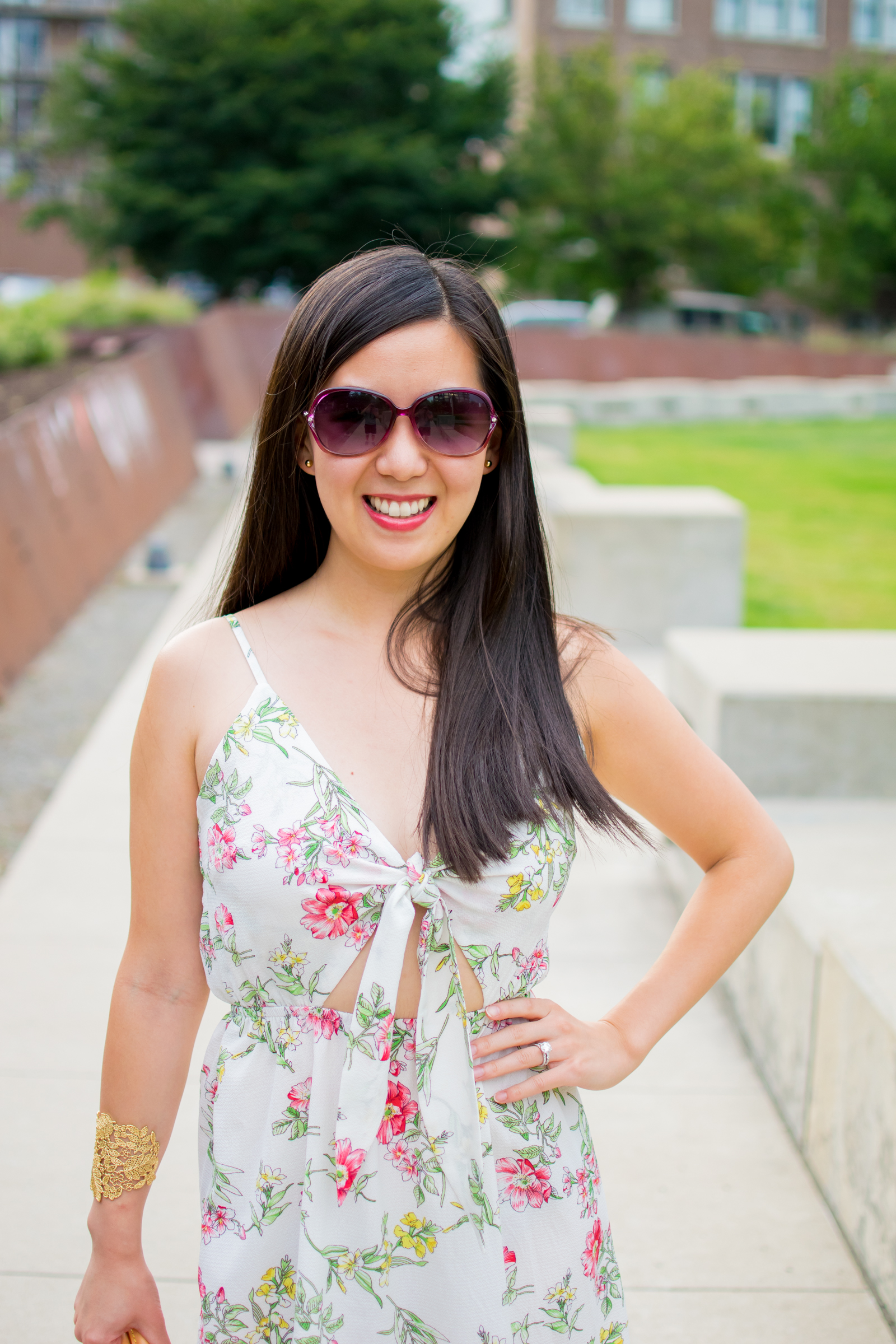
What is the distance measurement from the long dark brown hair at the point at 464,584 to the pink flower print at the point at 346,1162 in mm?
369

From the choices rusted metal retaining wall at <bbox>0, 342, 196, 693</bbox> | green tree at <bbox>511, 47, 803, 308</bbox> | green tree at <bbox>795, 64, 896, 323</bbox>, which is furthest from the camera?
green tree at <bbox>795, 64, 896, 323</bbox>

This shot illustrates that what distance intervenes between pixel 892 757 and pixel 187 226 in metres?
28.1

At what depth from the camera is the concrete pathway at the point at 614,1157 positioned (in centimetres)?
260

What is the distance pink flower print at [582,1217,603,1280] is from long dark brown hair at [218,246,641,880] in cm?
54

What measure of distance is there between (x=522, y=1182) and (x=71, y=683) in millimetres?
5827

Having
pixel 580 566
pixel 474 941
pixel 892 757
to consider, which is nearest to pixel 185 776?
pixel 474 941

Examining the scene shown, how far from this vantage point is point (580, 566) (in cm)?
749

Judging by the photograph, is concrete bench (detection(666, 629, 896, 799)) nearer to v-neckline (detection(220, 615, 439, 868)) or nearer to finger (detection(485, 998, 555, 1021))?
finger (detection(485, 998, 555, 1021))

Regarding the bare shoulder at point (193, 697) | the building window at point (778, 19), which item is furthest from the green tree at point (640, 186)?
the bare shoulder at point (193, 697)

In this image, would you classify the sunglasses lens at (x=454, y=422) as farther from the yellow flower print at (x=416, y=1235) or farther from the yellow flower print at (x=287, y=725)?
the yellow flower print at (x=416, y=1235)

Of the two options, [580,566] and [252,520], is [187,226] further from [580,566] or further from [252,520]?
[252,520]

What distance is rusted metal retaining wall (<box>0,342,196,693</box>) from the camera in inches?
288

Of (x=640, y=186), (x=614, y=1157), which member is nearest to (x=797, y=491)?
(x=614, y=1157)

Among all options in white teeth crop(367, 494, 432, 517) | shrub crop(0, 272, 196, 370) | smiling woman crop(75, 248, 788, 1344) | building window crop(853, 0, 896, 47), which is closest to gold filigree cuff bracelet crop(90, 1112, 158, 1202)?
smiling woman crop(75, 248, 788, 1344)
